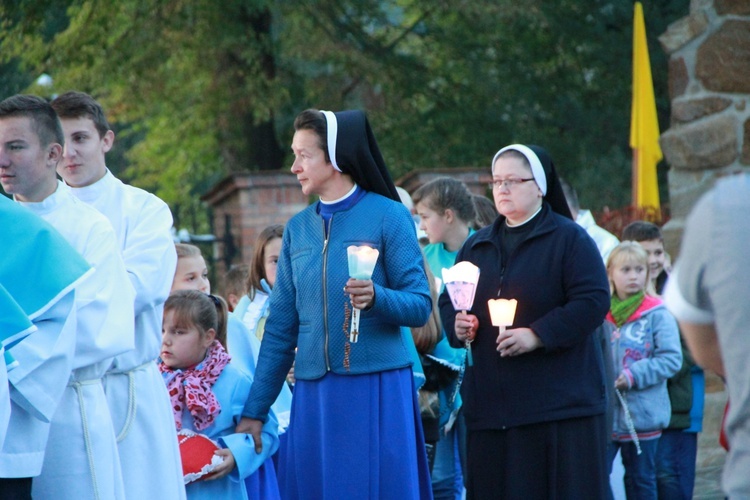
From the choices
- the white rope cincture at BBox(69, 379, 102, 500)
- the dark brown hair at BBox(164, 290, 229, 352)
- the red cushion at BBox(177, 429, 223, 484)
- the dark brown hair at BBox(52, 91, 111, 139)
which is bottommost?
the red cushion at BBox(177, 429, 223, 484)

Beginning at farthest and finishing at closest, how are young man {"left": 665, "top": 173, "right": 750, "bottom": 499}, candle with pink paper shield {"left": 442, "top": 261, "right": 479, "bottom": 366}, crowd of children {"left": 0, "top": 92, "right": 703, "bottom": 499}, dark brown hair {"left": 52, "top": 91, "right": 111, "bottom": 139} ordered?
candle with pink paper shield {"left": 442, "top": 261, "right": 479, "bottom": 366}
dark brown hair {"left": 52, "top": 91, "right": 111, "bottom": 139}
crowd of children {"left": 0, "top": 92, "right": 703, "bottom": 499}
young man {"left": 665, "top": 173, "right": 750, "bottom": 499}

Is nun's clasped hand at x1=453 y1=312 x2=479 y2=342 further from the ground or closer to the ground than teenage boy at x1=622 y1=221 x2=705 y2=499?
further from the ground

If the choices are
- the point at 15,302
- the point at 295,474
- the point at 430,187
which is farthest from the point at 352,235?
the point at 430,187

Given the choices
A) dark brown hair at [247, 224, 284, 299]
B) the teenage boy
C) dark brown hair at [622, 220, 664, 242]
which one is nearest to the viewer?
dark brown hair at [247, 224, 284, 299]

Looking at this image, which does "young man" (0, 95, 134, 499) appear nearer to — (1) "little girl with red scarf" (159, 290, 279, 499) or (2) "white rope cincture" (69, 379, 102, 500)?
(2) "white rope cincture" (69, 379, 102, 500)

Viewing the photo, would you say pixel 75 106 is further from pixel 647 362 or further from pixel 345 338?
pixel 647 362

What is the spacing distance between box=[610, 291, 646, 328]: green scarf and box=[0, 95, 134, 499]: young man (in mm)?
3885

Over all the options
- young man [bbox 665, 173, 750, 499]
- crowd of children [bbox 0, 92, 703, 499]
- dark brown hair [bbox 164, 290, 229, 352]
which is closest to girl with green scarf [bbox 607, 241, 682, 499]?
crowd of children [bbox 0, 92, 703, 499]

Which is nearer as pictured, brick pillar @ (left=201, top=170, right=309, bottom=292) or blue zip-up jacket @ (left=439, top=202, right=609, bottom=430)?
blue zip-up jacket @ (left=439, top=202, right=609, bottom=430)

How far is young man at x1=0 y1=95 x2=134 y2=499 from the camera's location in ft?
13.8

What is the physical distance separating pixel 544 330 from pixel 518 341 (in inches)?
5.3

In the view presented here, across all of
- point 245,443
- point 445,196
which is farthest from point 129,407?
point 445,196

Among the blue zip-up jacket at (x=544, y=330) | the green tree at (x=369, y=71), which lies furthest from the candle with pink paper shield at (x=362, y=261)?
the green tree at (x=369, y=71)

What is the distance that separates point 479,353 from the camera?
18.5 ft
